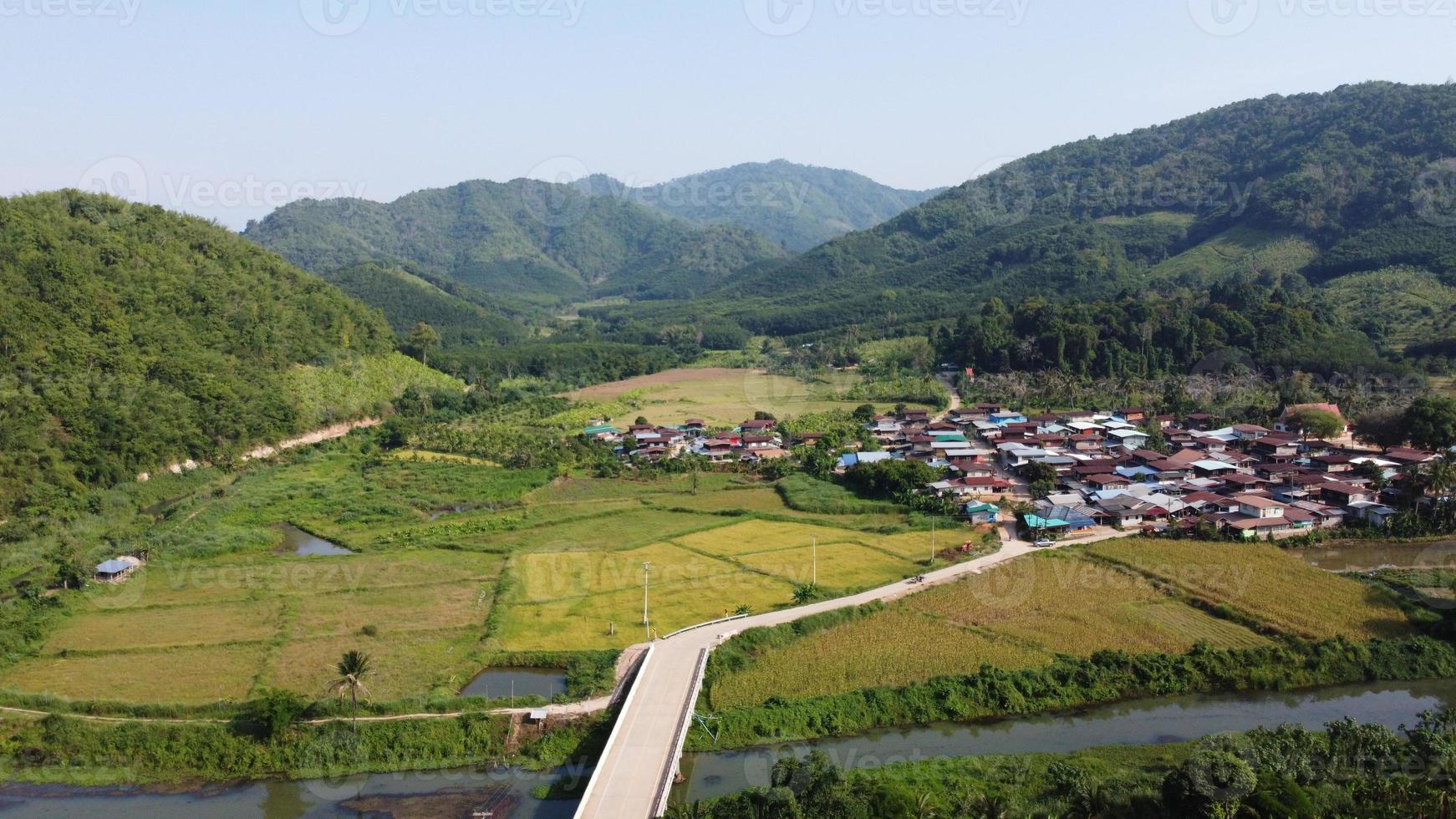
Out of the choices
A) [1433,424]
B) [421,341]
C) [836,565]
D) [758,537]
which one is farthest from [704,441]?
[421,341]

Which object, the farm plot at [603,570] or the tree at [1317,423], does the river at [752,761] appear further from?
the tree at [1317,423]

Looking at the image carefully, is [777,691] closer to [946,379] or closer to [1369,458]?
[1369,458]

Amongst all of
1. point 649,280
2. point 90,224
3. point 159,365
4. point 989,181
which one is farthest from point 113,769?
point 649,280

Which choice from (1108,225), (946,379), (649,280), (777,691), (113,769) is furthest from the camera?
(649,280)

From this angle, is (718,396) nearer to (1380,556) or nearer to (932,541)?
(932,541)

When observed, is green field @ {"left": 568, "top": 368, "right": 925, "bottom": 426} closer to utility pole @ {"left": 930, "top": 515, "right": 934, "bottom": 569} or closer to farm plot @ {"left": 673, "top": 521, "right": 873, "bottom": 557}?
farm plot @ {"left": 673, "top": 521, "right": 873, "bottom": 557}

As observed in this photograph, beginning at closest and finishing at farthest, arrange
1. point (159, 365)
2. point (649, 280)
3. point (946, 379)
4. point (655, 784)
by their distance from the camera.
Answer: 1. point (655, 784)
2. point (159, 365)
3. point (946, 379)
4. point (649, 280)

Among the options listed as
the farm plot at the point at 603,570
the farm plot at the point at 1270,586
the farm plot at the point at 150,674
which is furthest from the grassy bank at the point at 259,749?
the farm plot at the point at 1270,586

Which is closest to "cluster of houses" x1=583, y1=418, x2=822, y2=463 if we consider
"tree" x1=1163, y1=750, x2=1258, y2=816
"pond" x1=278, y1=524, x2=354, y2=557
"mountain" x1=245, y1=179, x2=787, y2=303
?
"pond" x1=278, y1=524, x2=354, y2=557
